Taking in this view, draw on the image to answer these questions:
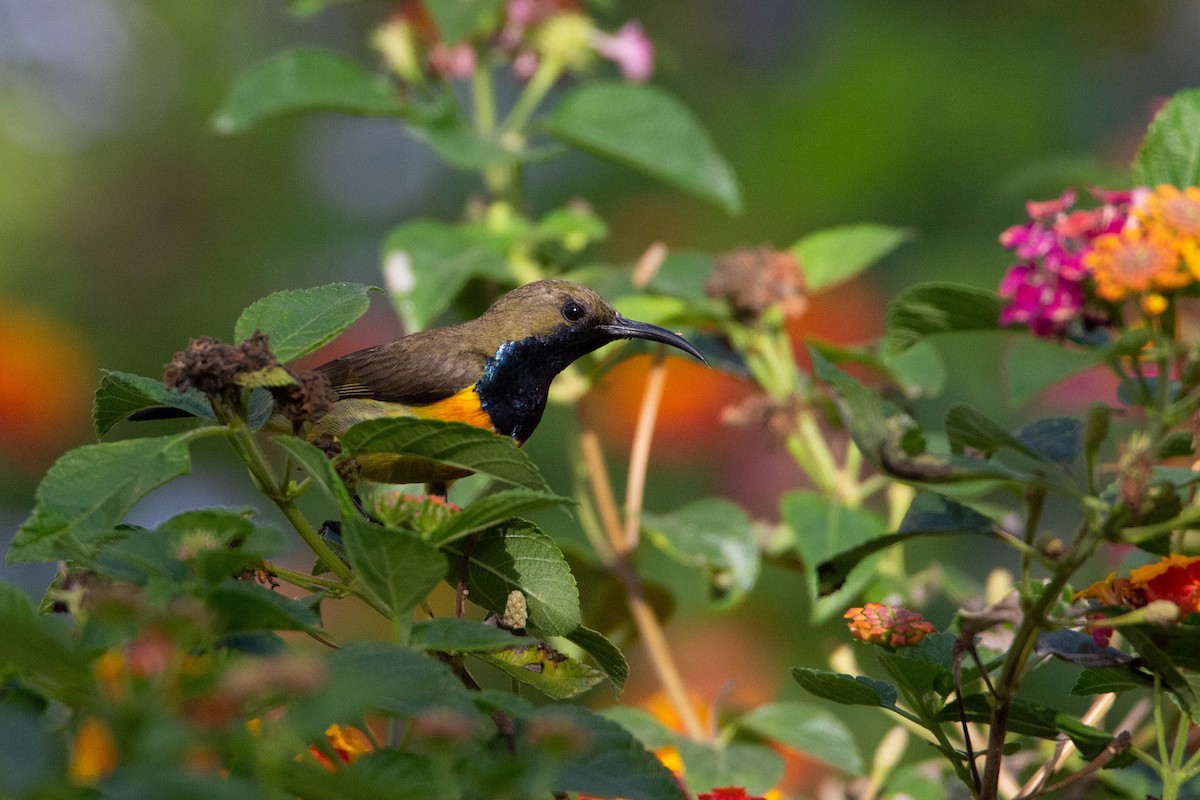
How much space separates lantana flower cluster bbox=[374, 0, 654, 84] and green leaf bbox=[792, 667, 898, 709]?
2.05 meters

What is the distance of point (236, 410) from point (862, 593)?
1461mm

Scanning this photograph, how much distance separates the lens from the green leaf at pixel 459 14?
2887 mm

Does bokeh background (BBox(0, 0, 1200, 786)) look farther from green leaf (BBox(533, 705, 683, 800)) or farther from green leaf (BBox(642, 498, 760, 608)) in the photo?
green leaf (BBox(533, 705, 683, 800))

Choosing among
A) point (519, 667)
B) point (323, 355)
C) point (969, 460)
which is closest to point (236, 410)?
point (519, 667)

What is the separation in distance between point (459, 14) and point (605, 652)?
1.77 meters

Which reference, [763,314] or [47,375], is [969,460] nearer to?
[763,314]

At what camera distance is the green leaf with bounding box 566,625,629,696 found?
1603mm

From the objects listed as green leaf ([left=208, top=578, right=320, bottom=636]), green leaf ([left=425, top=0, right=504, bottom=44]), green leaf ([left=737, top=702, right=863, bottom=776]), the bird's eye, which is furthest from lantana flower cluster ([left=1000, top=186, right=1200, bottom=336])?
green leaf ([left=425, top=0, right=504, bottom=44])

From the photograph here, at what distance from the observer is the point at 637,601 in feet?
8.79

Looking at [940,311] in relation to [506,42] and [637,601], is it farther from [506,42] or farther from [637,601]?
[506,42]

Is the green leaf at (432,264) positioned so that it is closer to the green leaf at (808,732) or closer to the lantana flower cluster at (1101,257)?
the green leaf at (808,732)

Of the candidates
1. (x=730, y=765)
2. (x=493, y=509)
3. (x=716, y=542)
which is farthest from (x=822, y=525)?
(x=493, y=509)

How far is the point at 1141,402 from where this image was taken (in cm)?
135

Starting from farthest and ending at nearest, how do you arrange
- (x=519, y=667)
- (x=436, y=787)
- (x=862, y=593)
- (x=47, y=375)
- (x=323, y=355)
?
(x=47, y=375), (x=323, y=355), (x=862, y=593), (x=519, y=667), (x=436, y=787)
